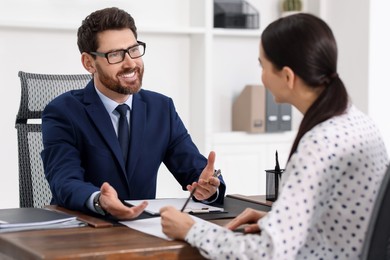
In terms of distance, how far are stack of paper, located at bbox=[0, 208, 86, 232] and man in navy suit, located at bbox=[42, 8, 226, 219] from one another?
23 cm

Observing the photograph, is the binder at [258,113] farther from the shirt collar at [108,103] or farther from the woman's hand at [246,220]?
the woman's hand at [246,220]

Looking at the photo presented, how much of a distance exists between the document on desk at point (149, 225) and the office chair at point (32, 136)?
2.87ft

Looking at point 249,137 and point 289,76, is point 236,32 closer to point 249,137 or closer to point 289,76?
point 249,137

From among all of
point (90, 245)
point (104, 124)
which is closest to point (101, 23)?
point (104, 124)

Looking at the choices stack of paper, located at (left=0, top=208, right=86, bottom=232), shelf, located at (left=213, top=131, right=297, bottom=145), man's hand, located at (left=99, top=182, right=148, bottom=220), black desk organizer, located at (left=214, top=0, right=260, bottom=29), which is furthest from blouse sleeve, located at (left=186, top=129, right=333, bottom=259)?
black desk organizer, located at (left=214, top=0, right=260, bottom=29)

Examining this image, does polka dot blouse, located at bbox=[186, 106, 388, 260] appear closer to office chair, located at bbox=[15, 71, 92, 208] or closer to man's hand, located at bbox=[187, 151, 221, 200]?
man's hand, located at bbox=[187, 151, 221, 200]

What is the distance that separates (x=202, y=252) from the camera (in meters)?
1.79

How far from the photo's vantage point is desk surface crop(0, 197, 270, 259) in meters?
1.74

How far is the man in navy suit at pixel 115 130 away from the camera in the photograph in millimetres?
2561

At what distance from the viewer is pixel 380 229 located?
1.61 metres

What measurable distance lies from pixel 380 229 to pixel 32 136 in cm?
170

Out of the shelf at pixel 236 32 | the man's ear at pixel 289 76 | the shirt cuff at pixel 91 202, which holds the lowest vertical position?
the shirt cuff at pixel 91 202

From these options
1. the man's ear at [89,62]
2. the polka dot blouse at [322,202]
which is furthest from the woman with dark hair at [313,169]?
the man's ear at [89,62]

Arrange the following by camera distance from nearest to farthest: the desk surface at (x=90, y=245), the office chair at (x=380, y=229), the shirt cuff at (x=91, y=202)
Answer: the office chair at (x=380, y=229)
the desk surface at (x=90, y=245)
the shirt cuff at (x=91, y=202)
